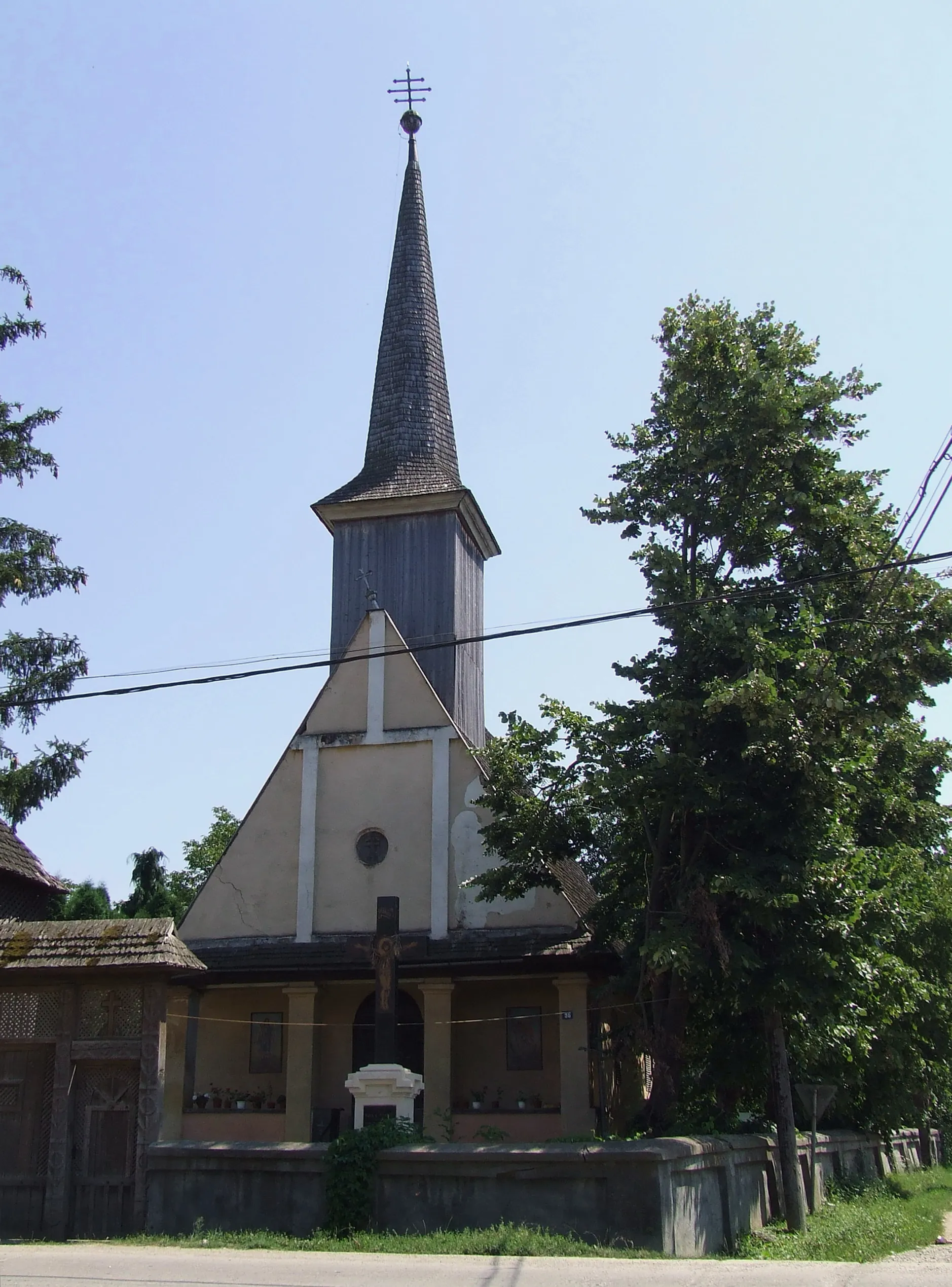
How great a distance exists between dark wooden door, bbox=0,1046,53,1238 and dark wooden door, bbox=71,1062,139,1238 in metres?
0.35

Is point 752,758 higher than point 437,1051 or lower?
higher

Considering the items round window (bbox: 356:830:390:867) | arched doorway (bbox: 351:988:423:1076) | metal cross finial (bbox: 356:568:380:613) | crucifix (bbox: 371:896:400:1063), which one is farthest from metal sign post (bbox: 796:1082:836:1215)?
Result: metal cross finial (bbox: 356:568:380:613)

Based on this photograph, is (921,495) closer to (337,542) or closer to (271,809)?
(271,809)

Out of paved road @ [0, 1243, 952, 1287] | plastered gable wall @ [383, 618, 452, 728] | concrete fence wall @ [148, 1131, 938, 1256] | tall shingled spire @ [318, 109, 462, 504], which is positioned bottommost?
paved road @ [0, 1243, 952, 1287]

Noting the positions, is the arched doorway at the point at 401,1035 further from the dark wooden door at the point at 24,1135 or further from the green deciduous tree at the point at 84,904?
the green deciduous tree at the point at 84,904

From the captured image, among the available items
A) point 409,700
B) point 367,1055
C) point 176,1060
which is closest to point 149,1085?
point 176,1060

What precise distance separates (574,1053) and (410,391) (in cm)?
1562

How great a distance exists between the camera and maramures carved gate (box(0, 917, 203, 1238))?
13.0 metres

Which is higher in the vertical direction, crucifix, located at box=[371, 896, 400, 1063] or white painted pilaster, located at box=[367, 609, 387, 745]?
white painted pilaster, located at box=[367, 609, 387, 745]

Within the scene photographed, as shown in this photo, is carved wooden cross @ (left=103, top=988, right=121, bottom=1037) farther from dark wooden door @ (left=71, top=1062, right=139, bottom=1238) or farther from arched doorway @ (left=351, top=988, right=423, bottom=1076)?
arched doorway @ (left=351, top=988, right=423, bottom=1076)

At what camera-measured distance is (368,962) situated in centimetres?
1791

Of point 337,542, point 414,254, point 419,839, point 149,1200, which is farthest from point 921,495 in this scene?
point 414,254

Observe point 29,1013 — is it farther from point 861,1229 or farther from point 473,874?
point 861,1229

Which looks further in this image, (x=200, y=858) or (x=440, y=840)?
(x=200, y=858)
